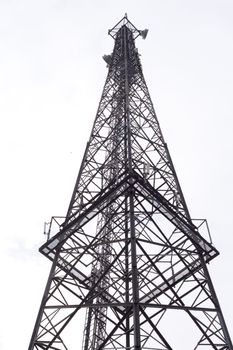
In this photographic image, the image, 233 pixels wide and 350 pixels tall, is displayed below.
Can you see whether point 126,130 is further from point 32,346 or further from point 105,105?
point 32,346

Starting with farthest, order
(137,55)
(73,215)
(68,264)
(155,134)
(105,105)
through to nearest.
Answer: (137,55) < (105,105) < (155,134) < (73,215) < (68,264)

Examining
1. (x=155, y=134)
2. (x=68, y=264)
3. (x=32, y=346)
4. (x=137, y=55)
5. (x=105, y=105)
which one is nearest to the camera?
(x=32, y=346)

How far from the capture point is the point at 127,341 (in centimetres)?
1319

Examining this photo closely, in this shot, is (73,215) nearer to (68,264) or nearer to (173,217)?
(68,264)

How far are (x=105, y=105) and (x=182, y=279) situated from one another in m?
10.3

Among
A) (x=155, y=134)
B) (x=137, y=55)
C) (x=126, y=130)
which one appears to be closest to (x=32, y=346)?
(x=126, y=130)

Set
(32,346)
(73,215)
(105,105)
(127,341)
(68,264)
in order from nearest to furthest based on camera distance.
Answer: (32,346) → (68,264) → (73,215) → (127,341) → (105,105)

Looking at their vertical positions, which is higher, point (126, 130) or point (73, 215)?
point (126, 130)

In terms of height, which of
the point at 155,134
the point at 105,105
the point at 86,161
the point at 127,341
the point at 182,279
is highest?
the point at 105,105

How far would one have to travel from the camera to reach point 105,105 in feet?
63.9

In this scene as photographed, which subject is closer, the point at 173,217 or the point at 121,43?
the point at 173,217

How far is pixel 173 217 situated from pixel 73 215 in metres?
2.96

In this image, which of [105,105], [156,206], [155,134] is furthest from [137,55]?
[156,206]

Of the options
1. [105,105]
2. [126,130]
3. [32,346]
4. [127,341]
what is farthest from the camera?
[105,105]
